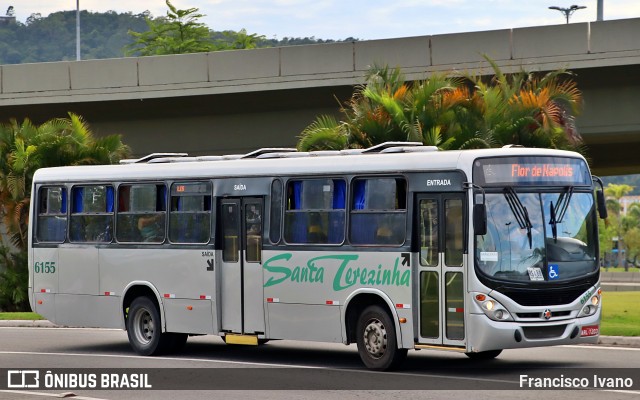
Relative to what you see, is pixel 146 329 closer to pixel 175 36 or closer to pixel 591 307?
pixel 591 307

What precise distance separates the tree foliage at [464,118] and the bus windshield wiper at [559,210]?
8998mm

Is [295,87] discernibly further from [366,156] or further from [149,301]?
[366,156]

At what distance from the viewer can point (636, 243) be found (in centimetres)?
14650

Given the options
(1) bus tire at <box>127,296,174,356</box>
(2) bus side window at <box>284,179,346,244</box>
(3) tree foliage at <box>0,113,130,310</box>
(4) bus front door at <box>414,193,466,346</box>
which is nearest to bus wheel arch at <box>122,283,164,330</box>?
(1) bus tire at <box>127,296,174,356</box>

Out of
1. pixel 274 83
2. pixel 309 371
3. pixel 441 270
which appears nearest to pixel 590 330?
pixel 441 270

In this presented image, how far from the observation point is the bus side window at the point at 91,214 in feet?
68.5

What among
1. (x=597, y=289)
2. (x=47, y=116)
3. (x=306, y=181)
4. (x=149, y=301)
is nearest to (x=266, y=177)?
(x=306, y=181)

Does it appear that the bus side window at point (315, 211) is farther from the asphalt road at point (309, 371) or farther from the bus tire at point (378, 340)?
the asphalt road at point (309, 371)

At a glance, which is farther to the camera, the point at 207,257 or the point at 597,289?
the point at 207,257

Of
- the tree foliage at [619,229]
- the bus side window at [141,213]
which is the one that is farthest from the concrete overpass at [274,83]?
the tree foliage at [619,229]

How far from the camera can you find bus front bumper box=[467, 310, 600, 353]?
15367mm

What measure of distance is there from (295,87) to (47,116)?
35.3 ft

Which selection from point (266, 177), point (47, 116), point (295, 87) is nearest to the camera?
point (266, 177)

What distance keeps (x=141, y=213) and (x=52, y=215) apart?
2.41 m
